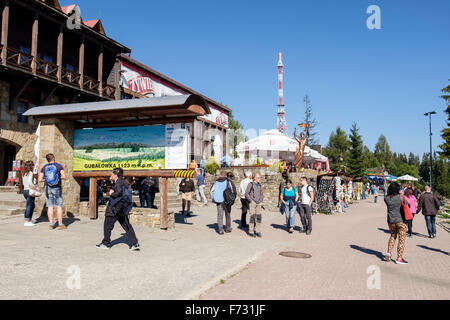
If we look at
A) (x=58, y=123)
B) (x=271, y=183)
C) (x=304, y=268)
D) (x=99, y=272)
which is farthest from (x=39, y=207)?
(x=271, y=183)

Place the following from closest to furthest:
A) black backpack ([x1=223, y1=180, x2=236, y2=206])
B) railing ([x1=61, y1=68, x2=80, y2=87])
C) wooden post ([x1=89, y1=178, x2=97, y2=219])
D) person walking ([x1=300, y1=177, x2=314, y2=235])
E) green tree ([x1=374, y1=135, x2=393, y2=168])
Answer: black backpack ([x1=223, y1=180, x2=236, y2=206]) → wooden post ([x1=89, y1=178, x2=97, y2=219]) → person walking ([x1=300, y1=177, x2=314, y2=235]) → railing ([x1=61, y1=68, x2=80, y2=87]) → green tree ([x1=374, y1=135, x2=393, y2=168])

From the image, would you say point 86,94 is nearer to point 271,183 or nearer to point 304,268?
point 271,183

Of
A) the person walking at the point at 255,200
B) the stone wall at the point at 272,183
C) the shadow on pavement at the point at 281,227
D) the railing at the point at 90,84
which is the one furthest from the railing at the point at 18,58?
the shadow on pavement at the point at 281,227

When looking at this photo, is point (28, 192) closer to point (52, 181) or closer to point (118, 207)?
point (52, 181)

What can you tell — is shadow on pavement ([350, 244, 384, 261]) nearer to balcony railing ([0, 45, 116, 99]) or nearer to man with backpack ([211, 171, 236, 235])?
man with backpack ([211, 171, 236, 235])

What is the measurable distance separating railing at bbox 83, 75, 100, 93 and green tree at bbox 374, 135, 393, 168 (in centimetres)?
10311

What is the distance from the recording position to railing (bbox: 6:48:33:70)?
16828 mm

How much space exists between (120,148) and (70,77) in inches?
480

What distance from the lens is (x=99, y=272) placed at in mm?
5594

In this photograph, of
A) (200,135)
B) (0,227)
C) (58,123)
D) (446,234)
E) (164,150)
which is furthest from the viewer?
(200,135)

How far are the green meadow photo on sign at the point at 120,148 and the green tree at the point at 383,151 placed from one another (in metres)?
111

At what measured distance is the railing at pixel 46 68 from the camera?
59.8 feet

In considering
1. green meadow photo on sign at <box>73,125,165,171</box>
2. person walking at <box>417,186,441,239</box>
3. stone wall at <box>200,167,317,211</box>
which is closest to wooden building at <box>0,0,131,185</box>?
green meadow photo on sign at <box>73,125,165,171</box>

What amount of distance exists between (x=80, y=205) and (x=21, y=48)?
1299cm
